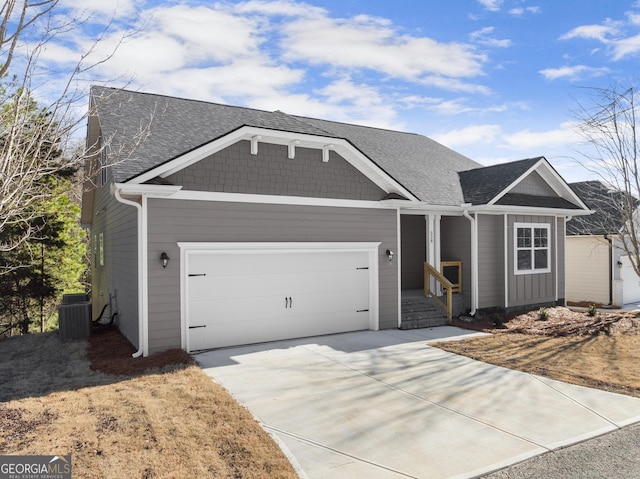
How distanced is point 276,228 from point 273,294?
153cm

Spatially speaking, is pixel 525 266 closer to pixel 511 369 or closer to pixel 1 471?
pixel 511 369

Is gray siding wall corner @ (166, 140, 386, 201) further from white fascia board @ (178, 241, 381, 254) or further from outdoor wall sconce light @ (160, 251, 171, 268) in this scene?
outdoor wall sconce light @ (160, 251, 171, 268)

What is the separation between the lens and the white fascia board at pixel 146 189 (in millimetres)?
8070

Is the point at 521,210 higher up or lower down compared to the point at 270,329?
higher up

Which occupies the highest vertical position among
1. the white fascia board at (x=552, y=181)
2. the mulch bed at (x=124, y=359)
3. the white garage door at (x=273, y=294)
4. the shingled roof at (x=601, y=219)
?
the white fascia board at (x=552, y=181)

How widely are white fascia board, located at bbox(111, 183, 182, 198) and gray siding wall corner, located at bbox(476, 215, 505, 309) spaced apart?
9.40 metres

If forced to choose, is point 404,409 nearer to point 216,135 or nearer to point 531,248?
point 216,135

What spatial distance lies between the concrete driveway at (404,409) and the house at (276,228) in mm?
1288

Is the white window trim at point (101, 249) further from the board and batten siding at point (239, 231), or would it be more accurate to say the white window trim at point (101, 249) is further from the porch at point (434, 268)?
the porch at point (434, 268)

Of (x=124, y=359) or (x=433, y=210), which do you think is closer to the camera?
(x=124, y=359)

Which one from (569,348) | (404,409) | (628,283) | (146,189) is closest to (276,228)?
(146,189)

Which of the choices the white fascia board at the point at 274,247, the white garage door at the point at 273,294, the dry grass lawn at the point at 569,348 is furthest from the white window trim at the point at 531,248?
the white garage door at the point at 273,294

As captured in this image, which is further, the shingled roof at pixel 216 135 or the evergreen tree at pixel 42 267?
the evergreen tree at pixel 42 267

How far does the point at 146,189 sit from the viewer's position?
8.21m
